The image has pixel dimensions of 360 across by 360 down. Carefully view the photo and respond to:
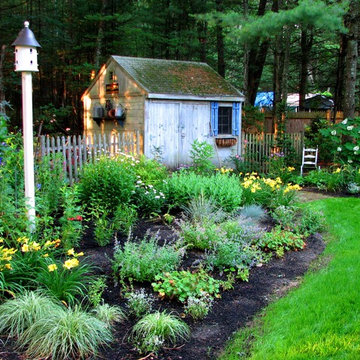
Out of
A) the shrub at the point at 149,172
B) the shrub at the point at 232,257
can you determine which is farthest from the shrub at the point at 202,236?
the shrub at the point at 149,172

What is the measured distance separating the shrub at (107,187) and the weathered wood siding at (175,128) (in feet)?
15.7

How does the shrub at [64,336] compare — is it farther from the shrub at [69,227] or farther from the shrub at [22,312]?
the shrub at [69,227]

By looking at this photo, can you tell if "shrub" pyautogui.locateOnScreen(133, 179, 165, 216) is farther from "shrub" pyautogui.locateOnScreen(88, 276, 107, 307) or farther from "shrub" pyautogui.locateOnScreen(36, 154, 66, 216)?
"shrub" pyautogui.locateOnScreen(88, 276, 107, 307)

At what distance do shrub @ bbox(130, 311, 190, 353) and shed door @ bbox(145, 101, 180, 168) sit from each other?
8.80m

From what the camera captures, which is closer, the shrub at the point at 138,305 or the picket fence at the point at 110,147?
the shrub at the point at 138,305

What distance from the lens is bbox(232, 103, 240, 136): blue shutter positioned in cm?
1420

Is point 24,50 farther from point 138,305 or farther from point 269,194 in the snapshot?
point 269,194

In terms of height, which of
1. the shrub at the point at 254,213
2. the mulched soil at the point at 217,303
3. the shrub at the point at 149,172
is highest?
the shrub at the point at 149,172

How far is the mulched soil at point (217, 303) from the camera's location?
125 inches

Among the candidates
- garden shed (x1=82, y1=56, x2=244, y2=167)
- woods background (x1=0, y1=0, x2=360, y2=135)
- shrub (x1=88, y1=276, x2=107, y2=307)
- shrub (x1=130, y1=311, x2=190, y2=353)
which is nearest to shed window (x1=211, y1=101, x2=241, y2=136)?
garden shed (x1=82, y1=56, x2=244, y2=167)

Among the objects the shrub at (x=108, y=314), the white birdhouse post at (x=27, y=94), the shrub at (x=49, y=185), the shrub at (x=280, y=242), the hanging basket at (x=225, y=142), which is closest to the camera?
the shrub at (x=108, y=314)

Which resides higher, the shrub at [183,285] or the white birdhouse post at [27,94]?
the white birdhouse post at [27,94]

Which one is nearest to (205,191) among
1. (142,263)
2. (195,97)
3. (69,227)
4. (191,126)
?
(69,227)

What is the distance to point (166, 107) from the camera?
12.6 metres
